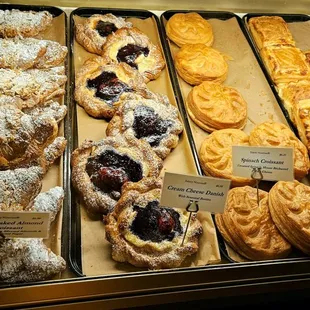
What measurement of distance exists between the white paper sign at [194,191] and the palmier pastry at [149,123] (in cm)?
66

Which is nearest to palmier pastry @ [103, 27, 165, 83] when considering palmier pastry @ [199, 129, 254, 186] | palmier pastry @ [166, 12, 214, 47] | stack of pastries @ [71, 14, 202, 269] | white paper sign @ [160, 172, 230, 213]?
stack of pastries @ [71, 14, 202, 269]

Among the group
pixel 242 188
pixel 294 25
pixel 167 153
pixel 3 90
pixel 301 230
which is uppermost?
pixel 294 25

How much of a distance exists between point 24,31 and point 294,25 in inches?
76.5

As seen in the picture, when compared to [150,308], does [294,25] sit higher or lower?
higher

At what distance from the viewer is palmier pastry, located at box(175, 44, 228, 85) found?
2934 millimetres

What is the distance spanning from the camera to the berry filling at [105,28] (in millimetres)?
3064

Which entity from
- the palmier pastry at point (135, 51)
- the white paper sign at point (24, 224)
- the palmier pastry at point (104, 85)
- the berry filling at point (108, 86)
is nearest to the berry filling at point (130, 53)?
the palmier pastry at point (135, 51)

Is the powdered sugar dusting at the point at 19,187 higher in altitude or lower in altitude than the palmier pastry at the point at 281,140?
lower

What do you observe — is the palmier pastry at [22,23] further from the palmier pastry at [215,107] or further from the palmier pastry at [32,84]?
the palmier pastry at [215,107]

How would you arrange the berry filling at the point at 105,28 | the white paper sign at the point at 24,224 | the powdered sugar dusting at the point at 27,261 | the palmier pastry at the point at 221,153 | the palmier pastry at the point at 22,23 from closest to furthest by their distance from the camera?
the white paper sign at the point at 24,224 → the powdered sugar dusting at the point at 27,261 → the palmier pastry at the point at 221,153 → the palmier pastry at the point at 22,23 → the berry filling at the point at 105,28

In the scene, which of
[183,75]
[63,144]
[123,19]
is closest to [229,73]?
[183,75]

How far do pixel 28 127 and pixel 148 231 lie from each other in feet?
2.24

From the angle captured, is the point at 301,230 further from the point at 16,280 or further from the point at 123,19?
the point at 123,19

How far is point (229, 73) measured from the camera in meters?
3.09
